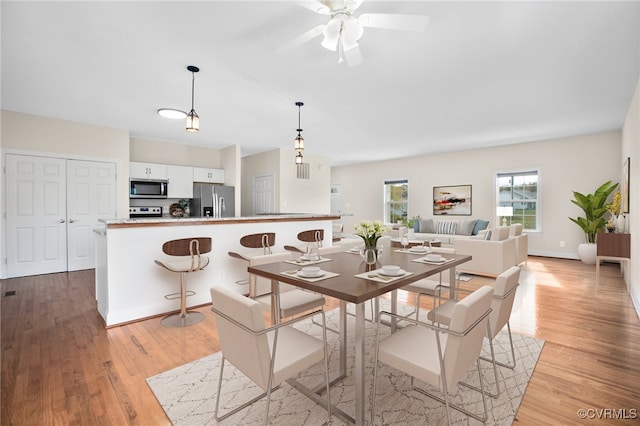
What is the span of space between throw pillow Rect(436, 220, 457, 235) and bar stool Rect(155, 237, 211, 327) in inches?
246

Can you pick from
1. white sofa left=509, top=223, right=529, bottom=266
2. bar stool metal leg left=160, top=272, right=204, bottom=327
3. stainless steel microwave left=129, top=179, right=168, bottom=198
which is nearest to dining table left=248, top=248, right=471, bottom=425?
bar stool metal leg left=160, top=272, right=204, bottom=327

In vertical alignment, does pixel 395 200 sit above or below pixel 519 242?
above

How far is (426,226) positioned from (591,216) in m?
3.28

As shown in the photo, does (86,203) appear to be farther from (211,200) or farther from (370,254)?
(370,254)

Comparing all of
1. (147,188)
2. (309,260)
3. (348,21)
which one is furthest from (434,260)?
(147,188)

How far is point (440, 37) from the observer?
2670 mm

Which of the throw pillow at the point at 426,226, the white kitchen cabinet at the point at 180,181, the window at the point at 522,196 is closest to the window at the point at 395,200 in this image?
the throw pillow at the point at 426,226

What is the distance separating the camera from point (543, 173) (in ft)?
22.8

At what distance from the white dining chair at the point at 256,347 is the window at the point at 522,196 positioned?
7442 millimetres

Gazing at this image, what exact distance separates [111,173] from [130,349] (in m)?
4.25

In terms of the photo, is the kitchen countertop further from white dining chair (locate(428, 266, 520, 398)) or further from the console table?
the console table

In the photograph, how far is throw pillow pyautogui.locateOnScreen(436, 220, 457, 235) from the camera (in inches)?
300

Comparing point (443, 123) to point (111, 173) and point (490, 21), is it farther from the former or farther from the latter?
point (111, 173)

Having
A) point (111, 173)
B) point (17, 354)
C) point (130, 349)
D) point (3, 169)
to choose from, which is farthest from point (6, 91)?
point (130, 349)
